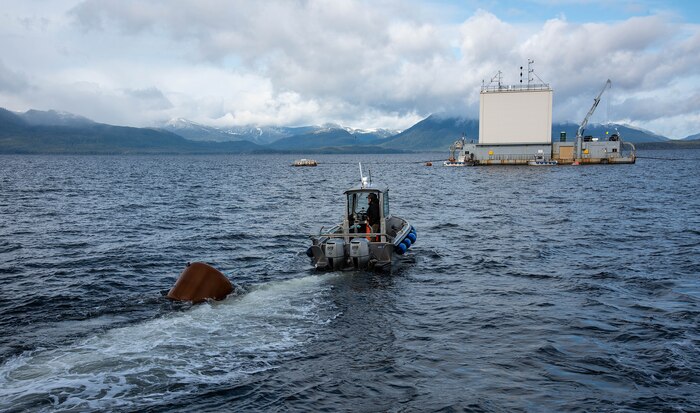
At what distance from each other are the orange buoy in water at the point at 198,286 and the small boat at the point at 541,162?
4161 inches

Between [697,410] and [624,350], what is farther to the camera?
[624,350]

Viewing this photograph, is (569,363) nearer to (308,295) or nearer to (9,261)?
(308,295)

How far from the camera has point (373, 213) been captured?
24406 mm

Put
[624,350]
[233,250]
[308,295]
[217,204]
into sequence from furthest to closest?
1. [217,204]
2. [233,250]
3. [308,295]
4. [624,350]

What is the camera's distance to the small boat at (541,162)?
11346 centimetres

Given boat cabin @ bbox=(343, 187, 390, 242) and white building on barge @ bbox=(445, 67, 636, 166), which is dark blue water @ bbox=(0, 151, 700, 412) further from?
white building on barge @ bbox=(445, 67, 636, 166)

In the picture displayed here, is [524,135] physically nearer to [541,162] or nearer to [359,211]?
[541,162]

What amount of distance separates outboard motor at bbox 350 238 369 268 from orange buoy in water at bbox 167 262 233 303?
5833mm

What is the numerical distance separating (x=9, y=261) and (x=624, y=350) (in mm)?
23976

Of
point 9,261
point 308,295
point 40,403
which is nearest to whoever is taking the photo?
point 40,403

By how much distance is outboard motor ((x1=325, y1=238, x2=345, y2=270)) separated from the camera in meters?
21.8

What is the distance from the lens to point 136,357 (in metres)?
12.6

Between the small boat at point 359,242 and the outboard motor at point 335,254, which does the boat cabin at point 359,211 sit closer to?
the small boat at point 359,242

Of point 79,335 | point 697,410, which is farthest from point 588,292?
point 79,335
